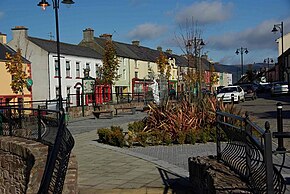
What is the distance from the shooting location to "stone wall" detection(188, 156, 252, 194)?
16.1 feet

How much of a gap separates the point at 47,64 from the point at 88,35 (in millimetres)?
16591

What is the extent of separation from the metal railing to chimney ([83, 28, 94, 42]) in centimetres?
5265

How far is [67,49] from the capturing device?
1929 inches

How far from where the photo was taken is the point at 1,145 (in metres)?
11.5

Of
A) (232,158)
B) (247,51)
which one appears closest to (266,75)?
(247,51)

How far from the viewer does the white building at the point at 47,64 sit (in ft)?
140

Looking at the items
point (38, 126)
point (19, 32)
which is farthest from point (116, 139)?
point (19, 32)

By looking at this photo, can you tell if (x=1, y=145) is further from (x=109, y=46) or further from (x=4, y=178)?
(x=109, y=46)

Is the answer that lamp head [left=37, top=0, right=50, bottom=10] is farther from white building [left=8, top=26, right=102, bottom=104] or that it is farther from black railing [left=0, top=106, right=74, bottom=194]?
white building [left=8, top=26, right=102, bottom=104]

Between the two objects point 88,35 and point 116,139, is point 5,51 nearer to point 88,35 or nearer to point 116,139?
point 88,35

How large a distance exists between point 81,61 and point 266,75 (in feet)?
248

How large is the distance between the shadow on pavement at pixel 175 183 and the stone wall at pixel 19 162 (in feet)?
7.79

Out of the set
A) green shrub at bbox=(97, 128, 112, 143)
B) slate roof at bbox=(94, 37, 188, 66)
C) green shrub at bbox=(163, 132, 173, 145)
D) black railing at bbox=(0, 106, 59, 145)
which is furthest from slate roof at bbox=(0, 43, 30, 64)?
green shrub at bbox=(163, 132, 173, 145)

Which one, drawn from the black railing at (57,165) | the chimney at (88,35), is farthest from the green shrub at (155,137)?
the chimney at (88,35)
